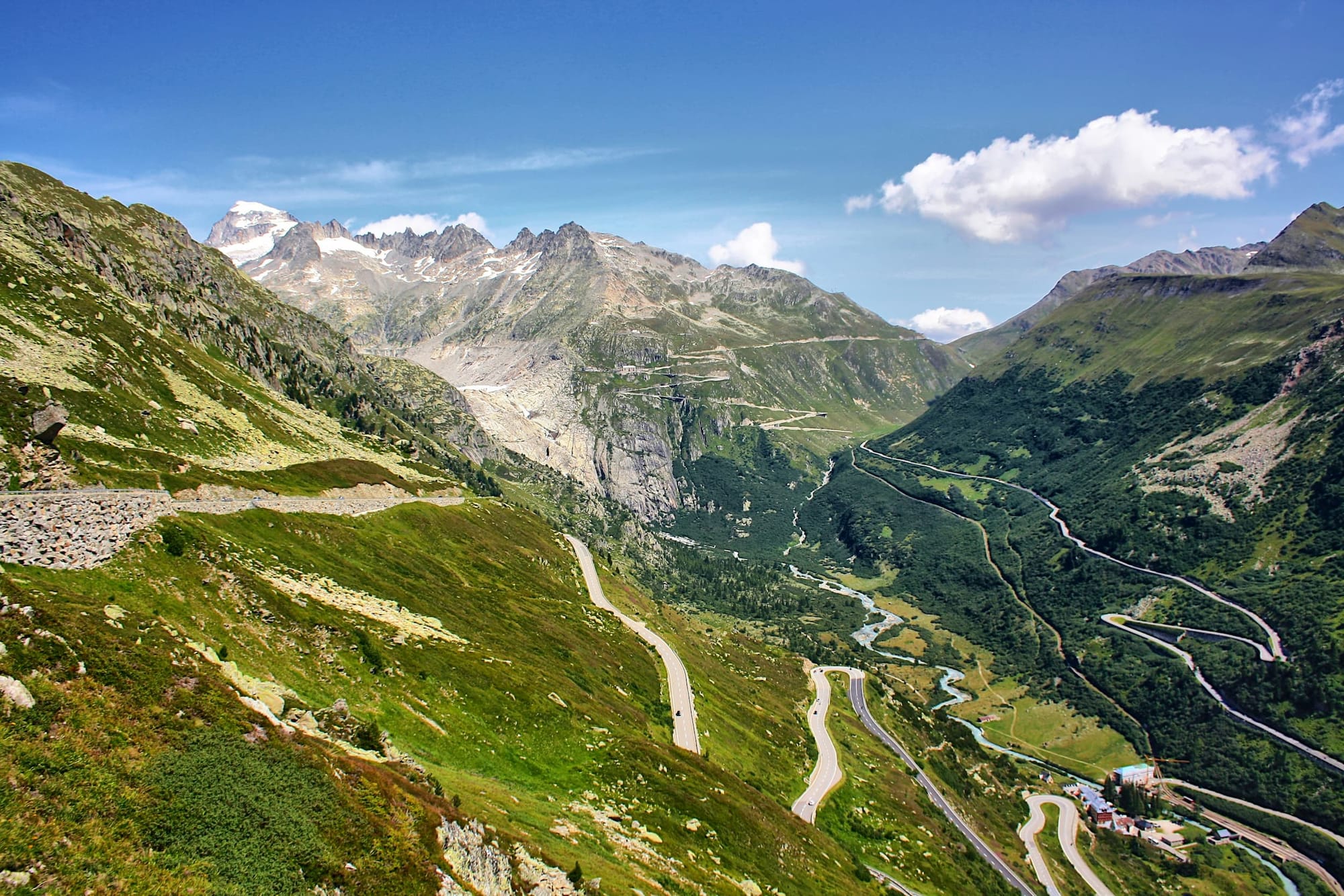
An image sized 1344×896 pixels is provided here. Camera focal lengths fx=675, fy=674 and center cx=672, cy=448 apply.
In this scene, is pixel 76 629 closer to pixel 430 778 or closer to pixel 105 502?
pixel 430 778

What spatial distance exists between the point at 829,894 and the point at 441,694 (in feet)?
143

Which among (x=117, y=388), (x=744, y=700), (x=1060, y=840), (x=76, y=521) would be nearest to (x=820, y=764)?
(x=744, y=700)

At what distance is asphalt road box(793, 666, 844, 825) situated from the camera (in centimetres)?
9769

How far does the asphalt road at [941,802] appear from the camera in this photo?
12244 cm

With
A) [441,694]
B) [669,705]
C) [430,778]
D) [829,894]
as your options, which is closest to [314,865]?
[430,778]

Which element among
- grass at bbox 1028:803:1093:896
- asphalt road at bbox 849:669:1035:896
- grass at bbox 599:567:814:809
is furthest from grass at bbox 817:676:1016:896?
grass at bbox 1028:803:1093:896

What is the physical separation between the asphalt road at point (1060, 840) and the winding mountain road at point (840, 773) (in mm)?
11712

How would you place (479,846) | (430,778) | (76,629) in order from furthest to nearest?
(430,778) → (479,846) → (76,629)

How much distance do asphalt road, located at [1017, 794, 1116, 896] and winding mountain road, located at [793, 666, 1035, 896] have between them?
38.4ft

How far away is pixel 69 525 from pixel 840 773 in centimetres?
10977

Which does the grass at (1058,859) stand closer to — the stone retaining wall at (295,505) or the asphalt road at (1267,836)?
the asphalt road at (1267,836)

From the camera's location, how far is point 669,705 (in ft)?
334

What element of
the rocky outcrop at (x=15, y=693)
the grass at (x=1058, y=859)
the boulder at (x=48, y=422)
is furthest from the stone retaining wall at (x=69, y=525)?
the grass at (x=1058, y=859)

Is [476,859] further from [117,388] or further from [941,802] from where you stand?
[941,802]
